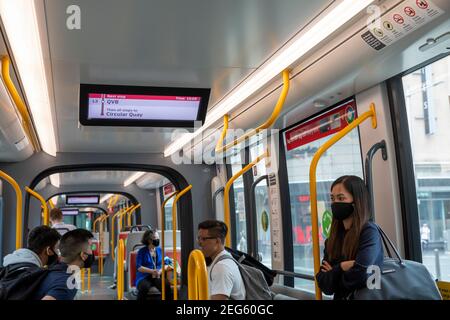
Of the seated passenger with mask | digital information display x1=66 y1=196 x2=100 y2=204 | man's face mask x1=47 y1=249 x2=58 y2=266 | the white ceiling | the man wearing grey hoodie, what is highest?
digital information display x1=66 y1=196 x2=100 y2=204

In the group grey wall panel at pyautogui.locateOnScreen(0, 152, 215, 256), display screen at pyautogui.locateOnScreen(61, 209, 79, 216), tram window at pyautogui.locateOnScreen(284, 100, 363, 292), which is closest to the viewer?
tram window at pyautogui.locateOnScreen(284, 100, 363, 292)

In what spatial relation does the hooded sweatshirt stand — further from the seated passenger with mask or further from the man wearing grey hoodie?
the seated passenger with mask

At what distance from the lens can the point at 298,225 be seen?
17.1 feet

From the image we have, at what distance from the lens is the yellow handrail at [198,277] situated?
253cm

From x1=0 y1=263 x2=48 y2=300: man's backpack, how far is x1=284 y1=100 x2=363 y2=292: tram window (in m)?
2.80

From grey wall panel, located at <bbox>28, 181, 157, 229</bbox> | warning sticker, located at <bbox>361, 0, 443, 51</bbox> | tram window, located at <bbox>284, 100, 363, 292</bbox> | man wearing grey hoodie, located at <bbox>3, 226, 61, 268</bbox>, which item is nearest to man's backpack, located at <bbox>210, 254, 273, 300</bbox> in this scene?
man wearing grey hoodie, located at <bbox>3, 226, 61, 268</bbox>

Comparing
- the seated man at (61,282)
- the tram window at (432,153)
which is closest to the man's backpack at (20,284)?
the seated man at (61,282)

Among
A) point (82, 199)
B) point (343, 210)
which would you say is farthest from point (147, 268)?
point (82, 199)

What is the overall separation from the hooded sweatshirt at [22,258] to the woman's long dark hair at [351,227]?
165 centimetres

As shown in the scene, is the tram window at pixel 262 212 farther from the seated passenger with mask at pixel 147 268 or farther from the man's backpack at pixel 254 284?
the man's backpack at pixel 254 284

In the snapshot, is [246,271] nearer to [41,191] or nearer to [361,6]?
[361,6]

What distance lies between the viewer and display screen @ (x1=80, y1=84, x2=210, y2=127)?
3.79 meters

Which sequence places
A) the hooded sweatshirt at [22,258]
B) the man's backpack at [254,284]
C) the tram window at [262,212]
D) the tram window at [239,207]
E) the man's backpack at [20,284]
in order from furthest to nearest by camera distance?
the tram window at [239,207]
the tram window at [262,212]
the man's backpack at [254,284]
the hooded sweatshirt at [22,258]
the man's backpack at [20,284]

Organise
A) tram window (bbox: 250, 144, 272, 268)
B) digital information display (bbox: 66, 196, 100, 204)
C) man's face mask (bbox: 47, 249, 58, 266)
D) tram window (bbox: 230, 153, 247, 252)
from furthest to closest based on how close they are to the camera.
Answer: digital information display (bbox: 66, 196, 100, 204) < tram window (bbox: 230, 153, 247, 252) < tram window (bbox: 250, 144, 272, 268) < man's face mask (bbox: 47, 249, 58, 266)
